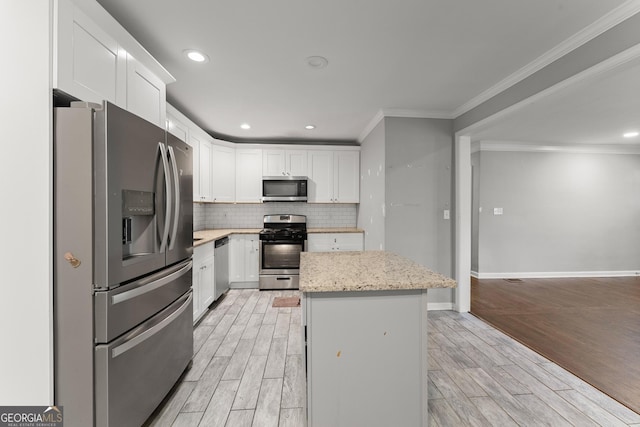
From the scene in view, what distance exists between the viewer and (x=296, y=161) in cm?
439

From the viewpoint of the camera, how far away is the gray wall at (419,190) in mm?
3166

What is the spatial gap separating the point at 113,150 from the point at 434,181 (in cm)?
323

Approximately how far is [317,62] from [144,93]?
4.52 ft

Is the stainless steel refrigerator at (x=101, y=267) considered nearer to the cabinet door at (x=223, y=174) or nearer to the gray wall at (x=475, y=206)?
the cabinet door at (x=223, y=174)

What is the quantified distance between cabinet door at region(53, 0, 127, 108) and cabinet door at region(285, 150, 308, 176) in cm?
287

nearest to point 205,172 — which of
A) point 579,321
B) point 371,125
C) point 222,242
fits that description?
point 222,242

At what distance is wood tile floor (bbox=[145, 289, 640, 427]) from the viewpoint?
156 centimetres

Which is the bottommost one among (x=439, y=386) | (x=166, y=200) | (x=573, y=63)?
(x=439, y=386)

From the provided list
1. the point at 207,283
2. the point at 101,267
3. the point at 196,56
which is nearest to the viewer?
the point at 101,267

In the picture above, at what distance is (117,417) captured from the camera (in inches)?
48.0

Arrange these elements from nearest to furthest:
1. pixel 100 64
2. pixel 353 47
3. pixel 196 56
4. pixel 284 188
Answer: pixel 100 64 < pixel 353 47 < pixel 196 56 < pixel 284 188

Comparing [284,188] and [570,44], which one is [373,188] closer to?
[284,188]

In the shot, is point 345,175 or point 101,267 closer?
point 101,267

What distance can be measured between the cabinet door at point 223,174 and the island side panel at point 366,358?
10.8 ft
